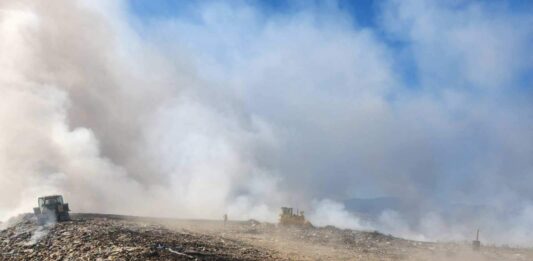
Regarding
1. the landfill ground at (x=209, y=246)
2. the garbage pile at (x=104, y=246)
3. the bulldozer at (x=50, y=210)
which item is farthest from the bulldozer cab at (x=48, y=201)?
the garbage pile at (x=104, y=246)

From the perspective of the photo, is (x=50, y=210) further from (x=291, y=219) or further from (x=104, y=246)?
(x=291, y=219)

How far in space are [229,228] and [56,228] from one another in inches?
379

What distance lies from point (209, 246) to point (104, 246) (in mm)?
3345

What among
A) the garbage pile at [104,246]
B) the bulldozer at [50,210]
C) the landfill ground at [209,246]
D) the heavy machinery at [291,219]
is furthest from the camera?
the heavy machinery at [291,219]

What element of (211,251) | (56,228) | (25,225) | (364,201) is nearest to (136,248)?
(211,251)

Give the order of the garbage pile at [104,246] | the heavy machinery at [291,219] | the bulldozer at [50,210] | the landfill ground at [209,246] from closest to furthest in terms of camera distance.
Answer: the garbage pile at [104,246] < the landfill ground at [209,246] < the bulldozer at [50,210] < the heavy machinery at [291,219]

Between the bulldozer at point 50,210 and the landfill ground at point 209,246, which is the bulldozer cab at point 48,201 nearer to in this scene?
the bulldozer at point 50,210

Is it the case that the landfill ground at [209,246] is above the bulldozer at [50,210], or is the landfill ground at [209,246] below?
below

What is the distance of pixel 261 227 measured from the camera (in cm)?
2458

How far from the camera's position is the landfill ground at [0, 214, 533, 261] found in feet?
40.1

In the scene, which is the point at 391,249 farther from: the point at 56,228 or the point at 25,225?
the point at 25,225

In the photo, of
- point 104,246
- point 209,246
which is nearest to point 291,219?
point 209,246

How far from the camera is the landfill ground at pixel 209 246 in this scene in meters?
→ 12.2

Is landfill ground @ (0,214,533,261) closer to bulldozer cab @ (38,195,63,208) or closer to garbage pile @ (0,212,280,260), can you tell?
garbage pile @ (0,212,280,260)
